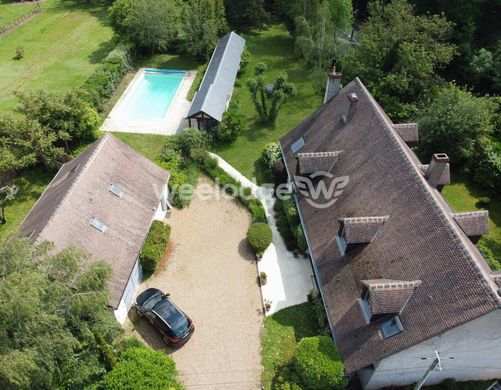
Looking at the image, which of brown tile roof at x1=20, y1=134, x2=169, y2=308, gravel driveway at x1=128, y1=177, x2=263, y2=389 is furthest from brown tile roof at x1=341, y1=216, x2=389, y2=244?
brown tile roof at x1=20, y1=134, x2=169, y2=308

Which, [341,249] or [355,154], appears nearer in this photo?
[341,249]

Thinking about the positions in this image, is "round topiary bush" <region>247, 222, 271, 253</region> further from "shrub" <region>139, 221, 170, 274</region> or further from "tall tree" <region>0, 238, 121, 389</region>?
"tall tree" <region>0, 238, 121, 389</region>

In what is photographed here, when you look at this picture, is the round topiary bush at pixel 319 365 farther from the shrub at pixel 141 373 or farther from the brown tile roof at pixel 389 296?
the shrub at pixel 141 373

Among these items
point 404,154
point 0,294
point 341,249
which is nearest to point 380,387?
point 341,249

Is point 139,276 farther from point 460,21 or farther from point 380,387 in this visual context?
point 460,21

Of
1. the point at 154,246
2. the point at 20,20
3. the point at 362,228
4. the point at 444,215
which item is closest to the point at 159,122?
the point at 154,246

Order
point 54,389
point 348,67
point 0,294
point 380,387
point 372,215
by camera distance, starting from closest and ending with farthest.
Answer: point 0,294 < point 54,389 < point 380,387 < point 372,215 < point 348,67

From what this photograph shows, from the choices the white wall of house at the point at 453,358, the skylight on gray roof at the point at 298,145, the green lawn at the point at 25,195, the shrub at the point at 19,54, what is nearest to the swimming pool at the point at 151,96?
the green lawn at the point at 25,195
